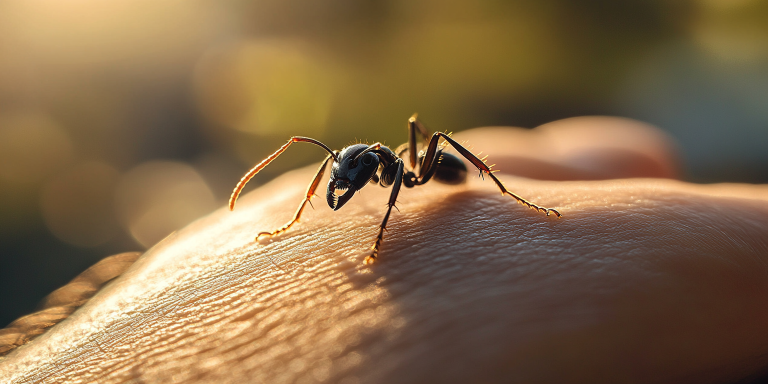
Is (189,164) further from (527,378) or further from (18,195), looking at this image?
(527,378)

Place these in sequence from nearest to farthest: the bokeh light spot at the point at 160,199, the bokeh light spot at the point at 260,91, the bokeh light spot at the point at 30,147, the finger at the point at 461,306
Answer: the finger at the point at 461,306
the bokeh light spot at the point at 160,199
the bokeh light spot at the point at 30,147
the bokeh light spot at the point at 260,91

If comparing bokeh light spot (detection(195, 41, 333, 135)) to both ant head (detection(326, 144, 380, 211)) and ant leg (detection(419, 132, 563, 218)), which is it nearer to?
ant leg (detection(419, 132, 563, 218))

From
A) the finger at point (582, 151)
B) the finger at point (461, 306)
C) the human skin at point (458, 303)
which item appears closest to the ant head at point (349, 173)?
the human skin at point (458, 303)

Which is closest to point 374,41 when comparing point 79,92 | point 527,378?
point 79,92

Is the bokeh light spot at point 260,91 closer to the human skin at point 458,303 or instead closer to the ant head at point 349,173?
the ant head at point 349,173

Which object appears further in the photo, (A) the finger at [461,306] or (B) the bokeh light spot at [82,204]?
(B) the bokeh light spot at [82,204]

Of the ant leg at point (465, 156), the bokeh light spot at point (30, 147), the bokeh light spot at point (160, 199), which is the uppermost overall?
the bokeh light spot at point (30, 147)

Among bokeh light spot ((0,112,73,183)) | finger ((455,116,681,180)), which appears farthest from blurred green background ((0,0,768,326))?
finger ((455,116,681,180))
